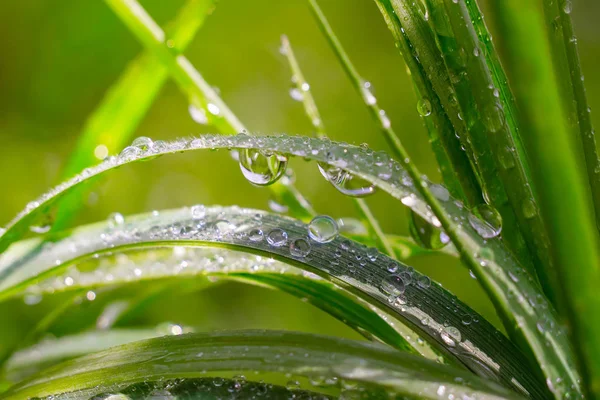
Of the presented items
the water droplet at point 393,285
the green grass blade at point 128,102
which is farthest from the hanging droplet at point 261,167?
the green grass blade at point 128,102

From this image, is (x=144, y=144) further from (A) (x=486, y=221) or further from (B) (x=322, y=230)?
(A) (x=486, y=221)

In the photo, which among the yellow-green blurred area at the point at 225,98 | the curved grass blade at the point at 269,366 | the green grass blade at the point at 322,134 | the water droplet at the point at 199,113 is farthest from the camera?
the yellow-green blurred area at the point at 225,98

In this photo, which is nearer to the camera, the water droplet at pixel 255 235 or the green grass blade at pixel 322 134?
the water droplet at pixel 255 235

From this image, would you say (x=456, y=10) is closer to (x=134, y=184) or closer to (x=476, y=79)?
(x=476, y=79)

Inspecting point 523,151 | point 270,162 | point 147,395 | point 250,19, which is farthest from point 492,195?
point 250,19

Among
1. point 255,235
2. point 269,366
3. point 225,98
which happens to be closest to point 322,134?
point 255,235

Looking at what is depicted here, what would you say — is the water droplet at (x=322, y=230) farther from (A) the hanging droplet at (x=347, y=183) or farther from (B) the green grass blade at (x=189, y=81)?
(B) the green grass blade at (x=189, y=81)

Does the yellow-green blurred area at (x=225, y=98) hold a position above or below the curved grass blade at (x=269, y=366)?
above
